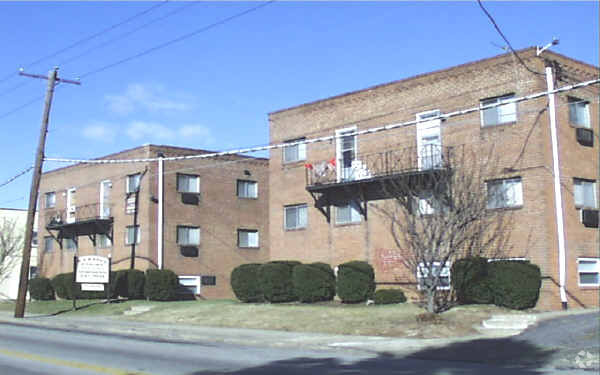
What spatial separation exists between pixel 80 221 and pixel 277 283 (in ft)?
59.0

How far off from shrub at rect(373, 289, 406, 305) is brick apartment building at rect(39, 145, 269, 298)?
16.0 metres

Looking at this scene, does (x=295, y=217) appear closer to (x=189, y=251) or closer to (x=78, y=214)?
(x=189, y=251)

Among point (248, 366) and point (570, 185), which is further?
point (570, 185)

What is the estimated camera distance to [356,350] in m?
16.4

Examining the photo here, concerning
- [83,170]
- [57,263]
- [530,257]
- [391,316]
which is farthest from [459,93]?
[57,263]

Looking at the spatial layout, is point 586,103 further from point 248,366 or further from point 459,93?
point 248,366

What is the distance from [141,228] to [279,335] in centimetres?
2148

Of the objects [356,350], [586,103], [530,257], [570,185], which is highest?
[586,103]

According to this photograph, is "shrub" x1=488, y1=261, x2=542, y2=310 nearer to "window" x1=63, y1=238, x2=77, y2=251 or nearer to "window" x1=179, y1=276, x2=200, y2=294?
"window" x1=179, y1=276, x2=200, y2=294

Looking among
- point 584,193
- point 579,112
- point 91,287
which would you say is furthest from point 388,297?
point 91,287

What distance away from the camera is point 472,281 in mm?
23641

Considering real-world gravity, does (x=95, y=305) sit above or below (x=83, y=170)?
below

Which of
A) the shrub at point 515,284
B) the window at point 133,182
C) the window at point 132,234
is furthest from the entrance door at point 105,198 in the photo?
the shrub at point 515,284

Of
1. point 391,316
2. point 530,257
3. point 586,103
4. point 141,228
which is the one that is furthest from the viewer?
point 141,228
